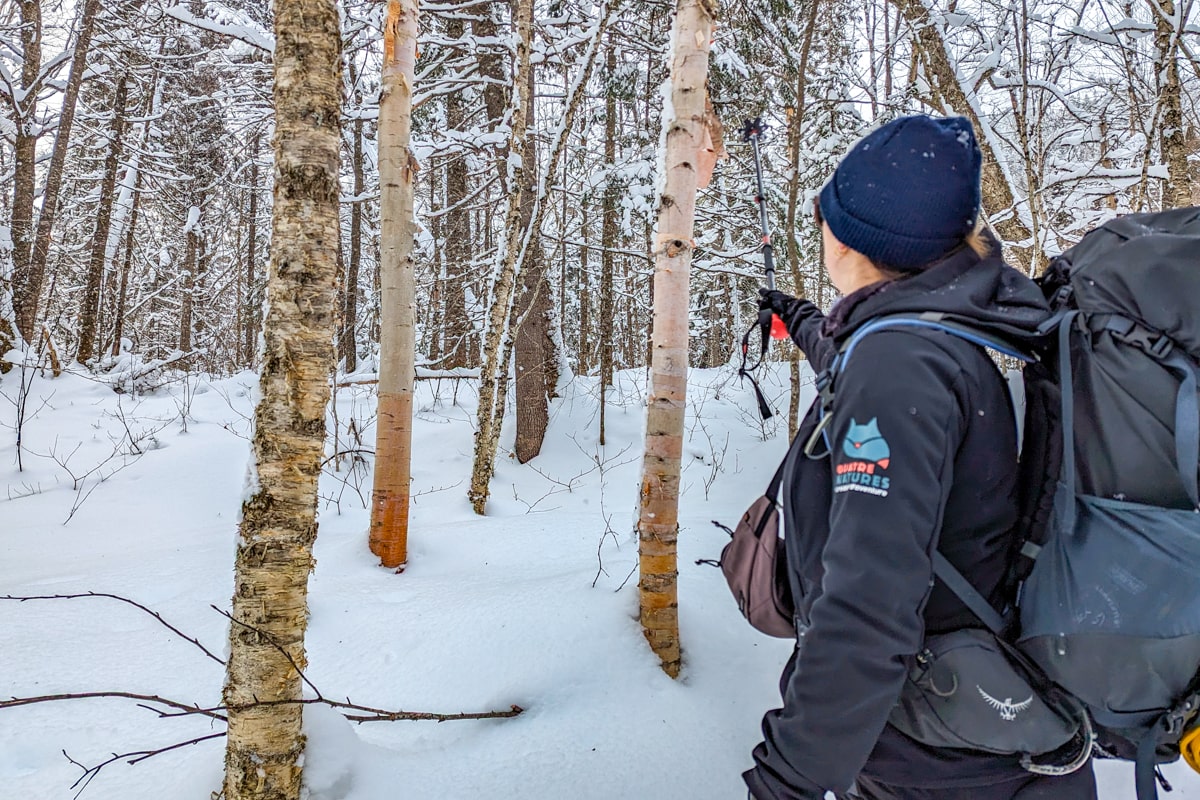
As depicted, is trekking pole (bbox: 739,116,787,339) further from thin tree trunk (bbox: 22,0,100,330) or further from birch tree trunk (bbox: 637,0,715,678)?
thin tree trunk (bbox: 22,0,100,330)

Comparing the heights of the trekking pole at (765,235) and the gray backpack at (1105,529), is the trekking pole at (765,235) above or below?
above

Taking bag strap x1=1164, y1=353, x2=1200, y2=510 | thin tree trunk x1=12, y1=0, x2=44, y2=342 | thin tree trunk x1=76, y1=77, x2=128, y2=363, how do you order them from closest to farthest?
1. bag strap x1=1164, y1=353, x2=1200, y2=510
2. thin tree trunk x1=12, y1=0, x2=44, y2=342
3. thin tree trunk x1=76, y1=77, x2=128, y2=363

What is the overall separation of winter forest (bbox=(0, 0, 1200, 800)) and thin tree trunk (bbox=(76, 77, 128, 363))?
63 millimetres

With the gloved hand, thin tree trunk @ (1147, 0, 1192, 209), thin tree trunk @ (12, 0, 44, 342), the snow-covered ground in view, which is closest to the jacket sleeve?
the gloved hand

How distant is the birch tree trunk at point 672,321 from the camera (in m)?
2.39

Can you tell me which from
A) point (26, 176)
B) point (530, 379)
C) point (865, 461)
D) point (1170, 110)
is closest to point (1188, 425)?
point (865, 461)

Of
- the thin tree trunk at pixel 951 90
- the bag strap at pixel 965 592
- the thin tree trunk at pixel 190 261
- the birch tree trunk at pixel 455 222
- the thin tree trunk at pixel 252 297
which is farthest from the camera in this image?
the thin tree trunk at pixel 190 261

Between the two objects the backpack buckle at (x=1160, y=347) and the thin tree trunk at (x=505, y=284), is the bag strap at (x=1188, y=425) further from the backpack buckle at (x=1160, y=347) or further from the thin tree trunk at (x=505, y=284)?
the thin tree trunk at (x=505, y=284)

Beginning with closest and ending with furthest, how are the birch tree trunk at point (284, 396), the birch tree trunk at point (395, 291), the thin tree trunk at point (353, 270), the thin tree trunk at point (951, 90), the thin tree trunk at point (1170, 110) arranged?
1. the birch tree trunk at point (284, 396)
2. the birch tree trunk at point (395, 291)
3. the thin tree trunk at point (1170, 110)
4. the thin tree trunk at point (951, 90)
5. the thin tree trunk at point (353, 270)

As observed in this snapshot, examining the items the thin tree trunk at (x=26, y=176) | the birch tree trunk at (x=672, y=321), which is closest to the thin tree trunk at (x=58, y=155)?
the thin tree trunk at (x=26, y=176)

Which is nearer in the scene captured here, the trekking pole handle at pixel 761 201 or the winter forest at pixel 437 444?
the winter forest at pixel 437 444

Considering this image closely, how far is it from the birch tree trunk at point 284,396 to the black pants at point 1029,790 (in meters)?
1.55

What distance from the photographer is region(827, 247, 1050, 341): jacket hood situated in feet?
3.56

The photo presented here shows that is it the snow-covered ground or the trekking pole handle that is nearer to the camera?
the snow-covered ground
